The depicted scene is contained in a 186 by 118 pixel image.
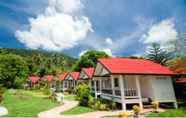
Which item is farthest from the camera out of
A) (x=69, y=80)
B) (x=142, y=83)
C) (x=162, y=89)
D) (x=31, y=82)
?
(x=31, y=82)

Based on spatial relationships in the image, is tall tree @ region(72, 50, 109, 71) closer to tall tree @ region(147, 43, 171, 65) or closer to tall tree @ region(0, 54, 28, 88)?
tall tree @ region(0, 54, 28, 88)

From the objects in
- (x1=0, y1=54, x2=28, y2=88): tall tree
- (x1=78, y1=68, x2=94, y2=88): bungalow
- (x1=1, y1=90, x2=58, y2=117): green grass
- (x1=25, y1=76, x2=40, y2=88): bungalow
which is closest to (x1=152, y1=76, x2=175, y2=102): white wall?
(x1=1, y1=90, x2=58, y2=117): green grass

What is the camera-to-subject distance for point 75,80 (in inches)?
1833

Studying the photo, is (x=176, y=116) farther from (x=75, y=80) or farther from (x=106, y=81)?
(x=75, y=80)

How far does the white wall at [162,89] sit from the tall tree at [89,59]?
45466 millimetres

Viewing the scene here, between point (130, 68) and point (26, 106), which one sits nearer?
point (130, 68)

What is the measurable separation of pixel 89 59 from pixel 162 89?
157 feet

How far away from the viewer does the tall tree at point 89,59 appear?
216 feet

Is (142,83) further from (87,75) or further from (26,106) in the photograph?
(87,75)

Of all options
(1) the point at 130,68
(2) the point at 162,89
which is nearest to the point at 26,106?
(1) the point at 130,68

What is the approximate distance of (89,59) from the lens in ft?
221

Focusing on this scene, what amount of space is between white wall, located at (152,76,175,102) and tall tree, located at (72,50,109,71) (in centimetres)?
4547

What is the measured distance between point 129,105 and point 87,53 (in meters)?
49.8

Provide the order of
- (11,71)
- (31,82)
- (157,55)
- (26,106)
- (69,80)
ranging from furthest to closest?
(31,82), (11,71), (69,80), (157,55), (26,106)
